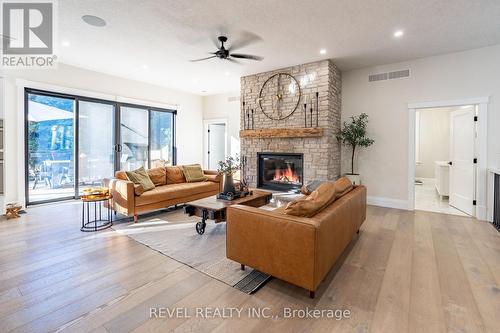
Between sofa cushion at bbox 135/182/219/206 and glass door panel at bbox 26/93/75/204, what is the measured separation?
2.54 metres

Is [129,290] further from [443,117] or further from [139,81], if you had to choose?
[443,117]

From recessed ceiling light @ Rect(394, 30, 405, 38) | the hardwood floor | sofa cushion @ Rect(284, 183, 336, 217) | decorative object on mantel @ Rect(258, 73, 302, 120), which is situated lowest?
the hardwood floor

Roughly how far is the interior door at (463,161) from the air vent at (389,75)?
52.7 inches

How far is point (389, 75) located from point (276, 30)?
289 centimetres

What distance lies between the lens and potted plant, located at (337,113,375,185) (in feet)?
17.2

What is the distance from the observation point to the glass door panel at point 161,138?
7.31 meters

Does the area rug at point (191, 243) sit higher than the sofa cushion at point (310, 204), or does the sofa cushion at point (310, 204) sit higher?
the sofa cushion at point (310, 204)

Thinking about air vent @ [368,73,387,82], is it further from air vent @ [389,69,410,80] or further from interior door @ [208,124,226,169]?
interior door @ [208,124,226,169]

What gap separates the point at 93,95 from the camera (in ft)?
19.0

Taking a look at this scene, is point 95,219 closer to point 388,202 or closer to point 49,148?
point 49,148

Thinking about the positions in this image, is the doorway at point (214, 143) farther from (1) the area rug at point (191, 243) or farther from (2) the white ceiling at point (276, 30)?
(1) the area rug at point (191, 243)

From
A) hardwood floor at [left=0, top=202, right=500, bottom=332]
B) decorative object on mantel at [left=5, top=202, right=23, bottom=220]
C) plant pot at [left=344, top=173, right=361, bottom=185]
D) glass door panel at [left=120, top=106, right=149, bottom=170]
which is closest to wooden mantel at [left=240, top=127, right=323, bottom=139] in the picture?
plant pot at [left=344, top=173, right=361, bottom=185]

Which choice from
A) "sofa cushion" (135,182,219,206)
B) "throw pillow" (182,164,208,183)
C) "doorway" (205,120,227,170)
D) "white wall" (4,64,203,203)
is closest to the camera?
"sofa cushion" (135,182,219,206)

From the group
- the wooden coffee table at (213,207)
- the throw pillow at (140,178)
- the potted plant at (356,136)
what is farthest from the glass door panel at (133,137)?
the potted plant at (356,136)
